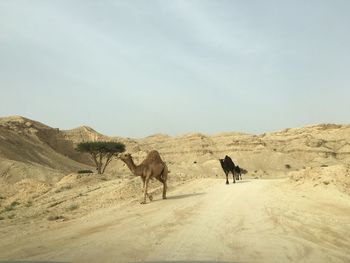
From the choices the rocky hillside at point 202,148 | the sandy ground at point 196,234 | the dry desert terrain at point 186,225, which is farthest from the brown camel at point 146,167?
the rocky hillside at point 202,148

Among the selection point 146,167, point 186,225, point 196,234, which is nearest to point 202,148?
point 146,167

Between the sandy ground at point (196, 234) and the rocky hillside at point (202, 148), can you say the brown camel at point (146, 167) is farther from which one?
the rocky hillside at point (202, 148)

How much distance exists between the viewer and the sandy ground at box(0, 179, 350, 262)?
919 cm

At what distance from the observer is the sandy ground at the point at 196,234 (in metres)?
9.19

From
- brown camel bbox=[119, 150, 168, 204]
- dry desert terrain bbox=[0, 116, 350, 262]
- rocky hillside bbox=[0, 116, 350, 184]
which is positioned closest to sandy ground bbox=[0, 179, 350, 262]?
dry desert terrain bbox=[0, 116, 350, 262]

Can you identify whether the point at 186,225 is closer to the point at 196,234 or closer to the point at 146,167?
the point at 196,234

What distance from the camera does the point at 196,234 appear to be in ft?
37.1

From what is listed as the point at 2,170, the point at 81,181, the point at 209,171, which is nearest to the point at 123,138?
the point at 209,171

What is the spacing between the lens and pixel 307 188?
930 inches

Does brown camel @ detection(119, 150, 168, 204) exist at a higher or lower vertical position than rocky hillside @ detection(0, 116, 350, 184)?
lower

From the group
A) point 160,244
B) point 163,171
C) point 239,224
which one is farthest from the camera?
point 163,171

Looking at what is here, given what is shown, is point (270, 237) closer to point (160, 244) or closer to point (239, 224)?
point (239, 224)

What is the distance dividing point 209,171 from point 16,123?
5321cm

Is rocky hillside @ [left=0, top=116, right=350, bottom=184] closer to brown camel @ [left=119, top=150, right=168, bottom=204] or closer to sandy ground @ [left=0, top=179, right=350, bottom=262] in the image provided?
brown camel @ [left=119, top=150, right=168, bottom=204]
